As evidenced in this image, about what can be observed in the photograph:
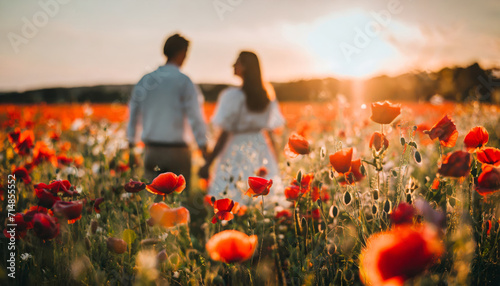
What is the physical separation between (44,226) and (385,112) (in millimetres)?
1405

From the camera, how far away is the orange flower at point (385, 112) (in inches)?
54.8

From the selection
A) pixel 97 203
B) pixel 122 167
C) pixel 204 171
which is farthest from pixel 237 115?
pixel 97 203

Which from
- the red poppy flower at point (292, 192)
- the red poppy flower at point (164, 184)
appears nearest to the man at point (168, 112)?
the red poppy flower at point (164, 184)

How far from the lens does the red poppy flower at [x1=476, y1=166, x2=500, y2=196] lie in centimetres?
120

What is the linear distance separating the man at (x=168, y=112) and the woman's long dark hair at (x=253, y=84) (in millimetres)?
488

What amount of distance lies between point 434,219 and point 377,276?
33 cm

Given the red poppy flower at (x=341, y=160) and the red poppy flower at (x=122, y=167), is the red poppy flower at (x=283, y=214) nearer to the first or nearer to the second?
the red poppy flower at (x=341, y=160)

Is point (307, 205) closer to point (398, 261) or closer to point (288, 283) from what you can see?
point (288, 283)

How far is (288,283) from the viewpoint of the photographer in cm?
177

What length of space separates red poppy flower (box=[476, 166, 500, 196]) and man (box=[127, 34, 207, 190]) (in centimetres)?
231

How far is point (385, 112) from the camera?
55.1 inches

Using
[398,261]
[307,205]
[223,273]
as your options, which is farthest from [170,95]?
[398,261]

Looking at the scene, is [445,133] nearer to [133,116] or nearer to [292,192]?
[292,192]

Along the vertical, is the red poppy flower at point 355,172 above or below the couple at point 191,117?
below
